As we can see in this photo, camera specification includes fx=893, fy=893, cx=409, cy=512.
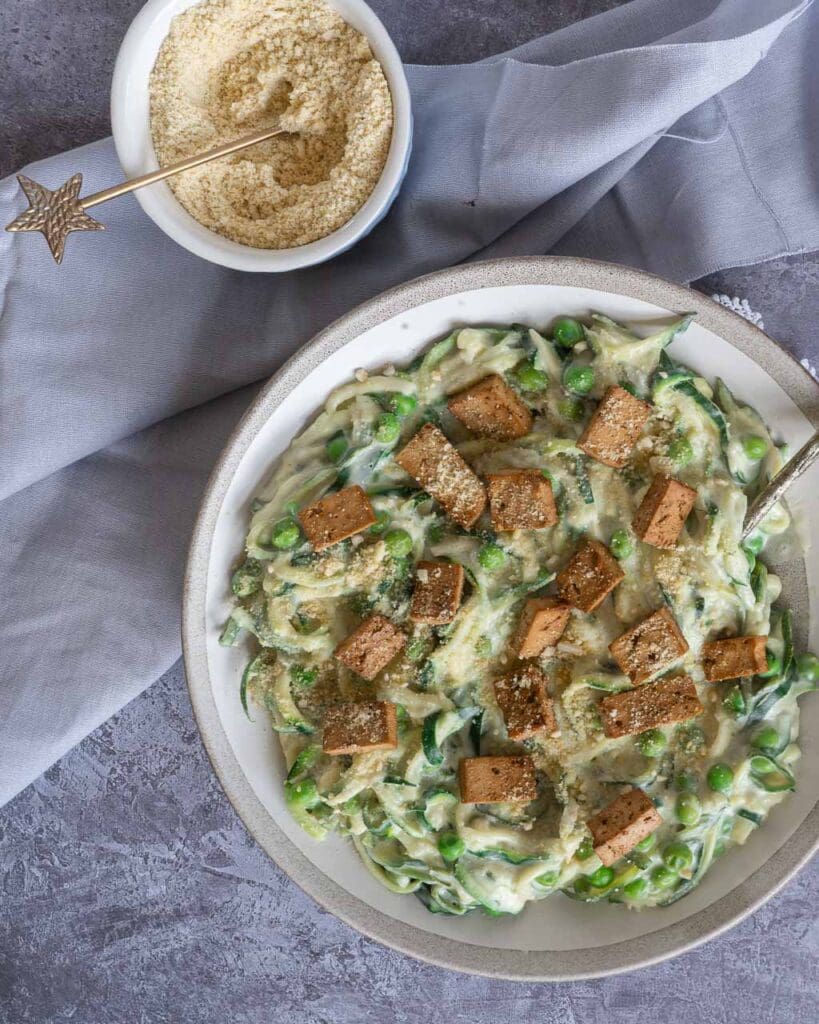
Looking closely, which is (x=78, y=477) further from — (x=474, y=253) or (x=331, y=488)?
(x=474, y=253)

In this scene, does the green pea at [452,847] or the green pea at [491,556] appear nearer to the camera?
the green pea at [491,556]

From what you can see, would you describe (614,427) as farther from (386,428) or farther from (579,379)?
(386,428)

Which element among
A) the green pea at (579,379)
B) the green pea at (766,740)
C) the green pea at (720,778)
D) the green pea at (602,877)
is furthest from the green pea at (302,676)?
the green pea at (766,740)

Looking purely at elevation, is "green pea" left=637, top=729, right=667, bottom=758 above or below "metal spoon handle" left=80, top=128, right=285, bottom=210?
below

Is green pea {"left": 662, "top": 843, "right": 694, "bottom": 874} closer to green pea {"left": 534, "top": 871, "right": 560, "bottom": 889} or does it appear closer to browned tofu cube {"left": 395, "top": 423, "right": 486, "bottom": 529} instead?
green pea {"left": 534, "top": 871, "right": 560, "bottom": 889}

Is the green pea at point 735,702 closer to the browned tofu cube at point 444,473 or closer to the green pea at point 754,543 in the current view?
the green pea at point 754,543

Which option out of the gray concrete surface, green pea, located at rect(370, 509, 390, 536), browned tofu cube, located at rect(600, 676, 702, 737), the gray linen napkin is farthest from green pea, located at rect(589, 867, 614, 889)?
the gray linen napkin

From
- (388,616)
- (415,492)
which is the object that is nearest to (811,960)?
(388,616)

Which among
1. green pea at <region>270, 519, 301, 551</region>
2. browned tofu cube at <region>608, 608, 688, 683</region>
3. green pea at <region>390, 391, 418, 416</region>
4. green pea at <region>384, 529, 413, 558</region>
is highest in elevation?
green pea at <region>390, 391, 418, 416</region>
